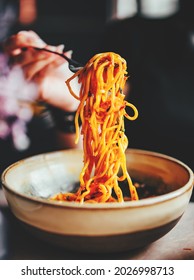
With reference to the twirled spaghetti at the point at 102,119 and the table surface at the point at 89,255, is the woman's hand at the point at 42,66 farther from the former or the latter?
the table surface at the point at 89,255

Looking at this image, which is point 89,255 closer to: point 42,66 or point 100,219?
point 100,219

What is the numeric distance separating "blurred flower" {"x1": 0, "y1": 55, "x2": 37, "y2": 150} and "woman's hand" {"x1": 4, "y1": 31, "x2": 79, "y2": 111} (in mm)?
55

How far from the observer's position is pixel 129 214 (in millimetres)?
650

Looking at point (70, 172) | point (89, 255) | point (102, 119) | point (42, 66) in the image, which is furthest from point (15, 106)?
point (89, 255)

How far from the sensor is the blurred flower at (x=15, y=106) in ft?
4.80

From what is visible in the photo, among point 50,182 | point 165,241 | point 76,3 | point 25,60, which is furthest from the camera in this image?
point 76,3

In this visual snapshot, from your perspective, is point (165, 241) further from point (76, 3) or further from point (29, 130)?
point (76, 3)

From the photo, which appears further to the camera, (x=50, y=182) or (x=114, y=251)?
(x=50, y=182)

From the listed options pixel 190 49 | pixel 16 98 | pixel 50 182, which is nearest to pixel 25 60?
pixel 16 98

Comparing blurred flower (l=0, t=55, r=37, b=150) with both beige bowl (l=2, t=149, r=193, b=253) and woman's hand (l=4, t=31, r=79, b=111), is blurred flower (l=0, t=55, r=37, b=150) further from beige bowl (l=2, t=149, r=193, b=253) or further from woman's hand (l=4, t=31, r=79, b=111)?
beige bowl (l=2, t=149, r=193, b=253)

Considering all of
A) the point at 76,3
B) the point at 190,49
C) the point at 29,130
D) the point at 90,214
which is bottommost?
the point at 29,130

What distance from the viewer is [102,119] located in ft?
2.90

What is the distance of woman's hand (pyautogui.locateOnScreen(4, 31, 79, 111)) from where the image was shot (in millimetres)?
1311
